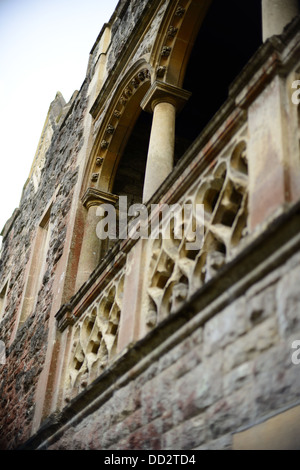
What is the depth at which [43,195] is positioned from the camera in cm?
1019

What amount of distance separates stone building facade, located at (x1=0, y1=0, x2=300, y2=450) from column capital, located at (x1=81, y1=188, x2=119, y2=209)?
2cm

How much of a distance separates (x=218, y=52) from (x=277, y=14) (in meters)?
3.66

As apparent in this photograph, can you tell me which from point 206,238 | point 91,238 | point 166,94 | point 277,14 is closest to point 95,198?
point 91,238

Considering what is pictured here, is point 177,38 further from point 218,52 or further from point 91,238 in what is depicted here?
point 91,238

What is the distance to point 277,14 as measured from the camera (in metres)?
4.20

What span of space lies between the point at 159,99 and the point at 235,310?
335 centimetres

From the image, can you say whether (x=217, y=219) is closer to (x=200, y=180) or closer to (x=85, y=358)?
(x=200, y=180)

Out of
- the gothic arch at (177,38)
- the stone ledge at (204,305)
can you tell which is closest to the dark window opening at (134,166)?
the gothic arch at (177,38)

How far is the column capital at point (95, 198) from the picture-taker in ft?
23.4

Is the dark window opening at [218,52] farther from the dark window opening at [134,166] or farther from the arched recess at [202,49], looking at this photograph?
the dark window opening at [134,166]

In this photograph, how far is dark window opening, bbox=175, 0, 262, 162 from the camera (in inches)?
288
